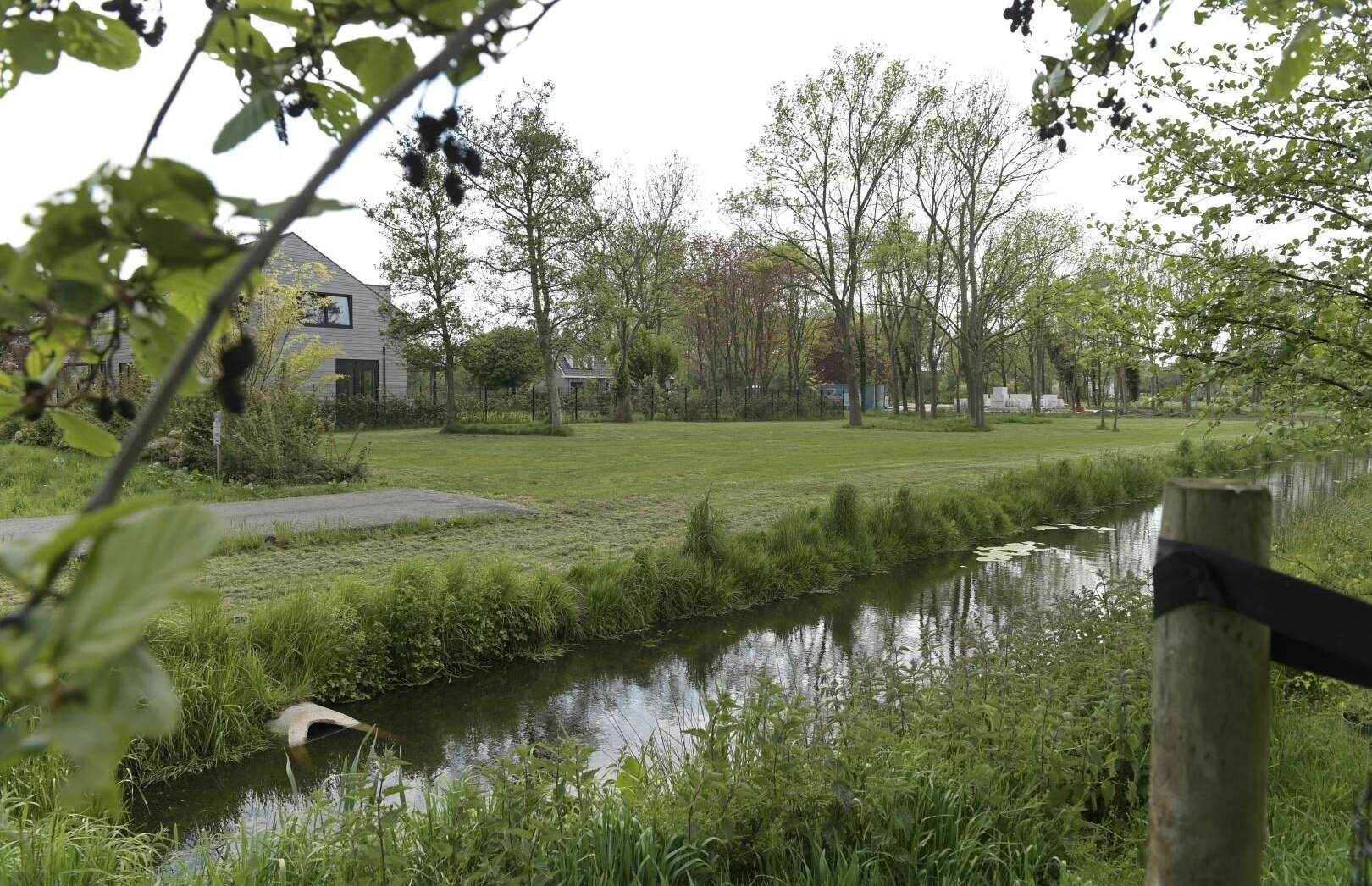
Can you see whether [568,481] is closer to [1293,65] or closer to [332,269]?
[1293,65]

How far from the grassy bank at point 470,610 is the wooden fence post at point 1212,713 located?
3.91m

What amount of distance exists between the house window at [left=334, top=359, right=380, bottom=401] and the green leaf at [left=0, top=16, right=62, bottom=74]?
32.5m

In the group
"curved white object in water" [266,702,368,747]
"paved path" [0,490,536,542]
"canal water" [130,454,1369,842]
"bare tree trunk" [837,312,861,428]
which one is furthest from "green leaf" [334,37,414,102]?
"bare tree trunk" [837,312,861,428]

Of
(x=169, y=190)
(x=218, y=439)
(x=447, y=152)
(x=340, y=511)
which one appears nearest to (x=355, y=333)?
(x=218, y=439)

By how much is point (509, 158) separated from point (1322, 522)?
21132 millimetres

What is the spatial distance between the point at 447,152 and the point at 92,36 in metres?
0.44

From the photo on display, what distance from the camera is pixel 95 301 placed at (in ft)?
1.66

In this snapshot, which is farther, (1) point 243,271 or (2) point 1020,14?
(2) point 1020,14

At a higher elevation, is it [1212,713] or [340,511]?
[1212,713]

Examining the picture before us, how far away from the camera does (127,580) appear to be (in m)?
0.36

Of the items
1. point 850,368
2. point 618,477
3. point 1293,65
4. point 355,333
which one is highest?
point 355,333

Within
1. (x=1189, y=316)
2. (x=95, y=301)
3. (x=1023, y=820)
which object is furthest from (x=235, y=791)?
(x=1189, y=316)

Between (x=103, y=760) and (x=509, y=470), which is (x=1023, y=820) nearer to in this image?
(x=103, y=760)

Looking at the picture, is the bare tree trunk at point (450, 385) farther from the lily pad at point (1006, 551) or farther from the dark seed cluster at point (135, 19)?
the dark seed cluster at point (135, 19)
